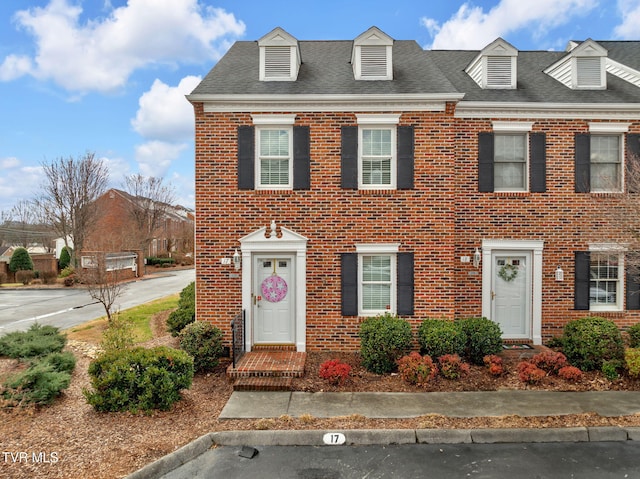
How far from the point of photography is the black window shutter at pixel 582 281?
9.73 metres

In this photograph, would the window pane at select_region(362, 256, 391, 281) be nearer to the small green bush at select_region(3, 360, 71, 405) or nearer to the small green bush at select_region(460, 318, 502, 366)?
the small green bush at select_region(460, 318, 502, 366)

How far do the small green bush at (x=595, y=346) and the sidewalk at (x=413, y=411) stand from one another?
96 centimetres

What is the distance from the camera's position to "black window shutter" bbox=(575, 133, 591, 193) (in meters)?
9.66

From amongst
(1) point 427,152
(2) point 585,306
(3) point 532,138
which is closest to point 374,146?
(1) point 427,152

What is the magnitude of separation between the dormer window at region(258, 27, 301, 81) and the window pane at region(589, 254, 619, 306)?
29.6ft

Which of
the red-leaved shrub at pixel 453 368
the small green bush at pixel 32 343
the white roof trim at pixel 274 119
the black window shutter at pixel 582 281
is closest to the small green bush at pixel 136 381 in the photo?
the small green bush at pixel 32 343

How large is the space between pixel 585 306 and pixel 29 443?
455 inches

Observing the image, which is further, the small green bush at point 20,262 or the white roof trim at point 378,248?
the small green bush at point 20,262

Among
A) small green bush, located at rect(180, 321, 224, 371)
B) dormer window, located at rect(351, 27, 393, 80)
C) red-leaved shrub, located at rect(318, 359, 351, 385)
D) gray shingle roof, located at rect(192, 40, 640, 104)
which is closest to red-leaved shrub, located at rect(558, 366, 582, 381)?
red-leaved shrub, located at rect(318, 359, 351, 385)

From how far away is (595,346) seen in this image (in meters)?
8.03

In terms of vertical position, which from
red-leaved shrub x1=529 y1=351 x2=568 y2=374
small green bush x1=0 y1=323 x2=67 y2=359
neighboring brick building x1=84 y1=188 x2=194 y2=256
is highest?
neighboring brick building x1=84 y1=188 x2=194 y2=256

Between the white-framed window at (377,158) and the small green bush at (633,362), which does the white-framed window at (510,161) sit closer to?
the white-framed window at (377,158)

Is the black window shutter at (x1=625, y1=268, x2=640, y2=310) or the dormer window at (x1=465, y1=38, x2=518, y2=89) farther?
the dormer window at (x1=465, y1=38, x2=518, y2=89)

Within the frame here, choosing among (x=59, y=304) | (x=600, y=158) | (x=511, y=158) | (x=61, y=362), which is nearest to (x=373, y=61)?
(x=511, y=158)
